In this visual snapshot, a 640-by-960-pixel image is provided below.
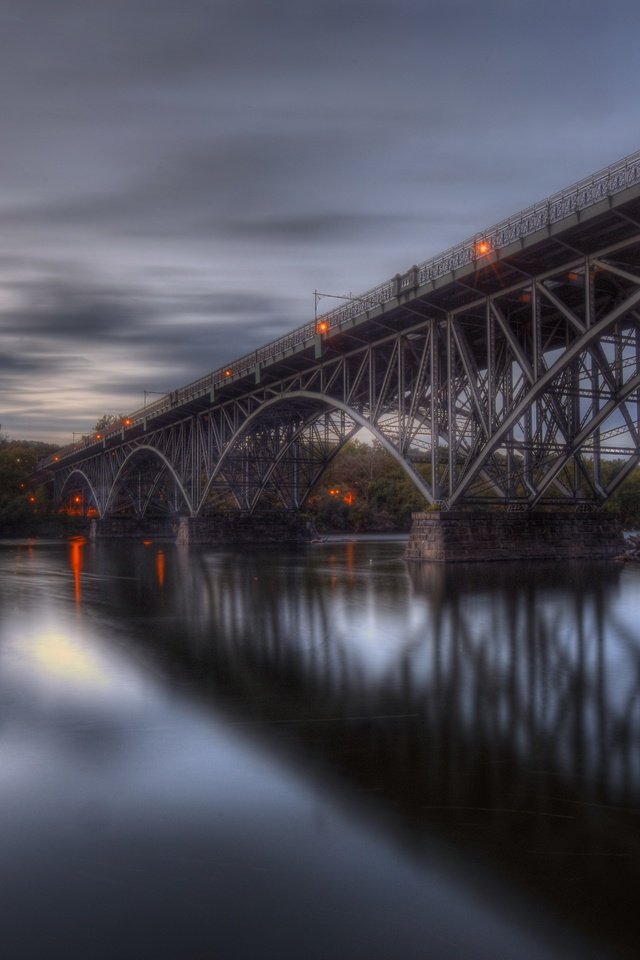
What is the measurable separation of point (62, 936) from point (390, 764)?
3.38m

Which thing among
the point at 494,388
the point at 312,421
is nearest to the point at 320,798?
the point at 494,388

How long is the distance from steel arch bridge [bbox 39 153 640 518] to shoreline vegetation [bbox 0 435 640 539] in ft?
161

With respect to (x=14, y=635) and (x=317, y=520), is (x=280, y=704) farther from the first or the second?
(x=317, y=520)

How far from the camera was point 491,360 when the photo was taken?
33000 millimetres

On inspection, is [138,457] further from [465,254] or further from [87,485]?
[465,254]

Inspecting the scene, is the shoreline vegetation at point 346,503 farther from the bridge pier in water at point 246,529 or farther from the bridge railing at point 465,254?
the bridge railing at point 465,254

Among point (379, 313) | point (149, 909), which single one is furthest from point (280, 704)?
point (379, 313)

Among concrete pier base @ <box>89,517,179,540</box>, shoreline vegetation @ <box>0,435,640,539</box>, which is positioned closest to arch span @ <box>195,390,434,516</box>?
concrete pier base @ <box>89,517,179,540</box>

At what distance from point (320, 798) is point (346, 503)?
11314 cm

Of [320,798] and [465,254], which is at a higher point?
[465,254]

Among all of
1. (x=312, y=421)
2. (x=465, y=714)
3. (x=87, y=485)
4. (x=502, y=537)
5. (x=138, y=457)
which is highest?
(x=312, y=421)

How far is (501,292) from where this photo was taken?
107ft

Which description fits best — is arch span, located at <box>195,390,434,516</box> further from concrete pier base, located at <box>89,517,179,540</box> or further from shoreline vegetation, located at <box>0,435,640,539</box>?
shoreline vegetation, located at <box>0,435,640,539</box>

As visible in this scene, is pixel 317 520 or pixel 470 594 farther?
pixel 317 520
